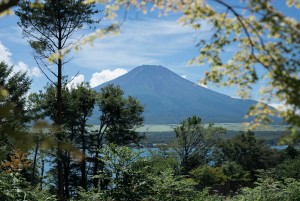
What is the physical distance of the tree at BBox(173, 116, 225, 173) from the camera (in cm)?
4556

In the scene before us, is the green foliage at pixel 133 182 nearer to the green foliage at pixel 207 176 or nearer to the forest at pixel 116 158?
the forest at pixel 116 158

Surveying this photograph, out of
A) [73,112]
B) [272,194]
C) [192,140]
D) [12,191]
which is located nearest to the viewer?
[12,191]

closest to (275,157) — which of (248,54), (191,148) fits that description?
(191,148)

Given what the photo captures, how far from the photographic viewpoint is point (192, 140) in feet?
152

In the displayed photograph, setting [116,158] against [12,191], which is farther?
[116,158]

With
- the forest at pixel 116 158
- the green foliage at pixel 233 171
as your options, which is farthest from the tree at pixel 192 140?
the green foliage at pixel 233 171

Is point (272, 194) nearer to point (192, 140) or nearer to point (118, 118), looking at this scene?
point (118, 118)

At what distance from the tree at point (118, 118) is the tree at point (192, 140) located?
9.03 metres

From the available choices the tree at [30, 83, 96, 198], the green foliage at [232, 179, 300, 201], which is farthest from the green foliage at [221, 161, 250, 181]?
the green foliage at [232, 179, 300, 201]

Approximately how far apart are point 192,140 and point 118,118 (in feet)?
40.3

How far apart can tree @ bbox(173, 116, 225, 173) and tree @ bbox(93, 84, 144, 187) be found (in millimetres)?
9032

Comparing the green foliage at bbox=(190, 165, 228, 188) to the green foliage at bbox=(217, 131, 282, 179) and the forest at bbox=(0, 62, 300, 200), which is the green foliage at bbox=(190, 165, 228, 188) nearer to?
the forest at bbox=(0, 62, 300, 200)

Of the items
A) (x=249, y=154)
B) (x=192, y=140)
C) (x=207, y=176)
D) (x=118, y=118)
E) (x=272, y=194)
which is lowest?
(x=207, y=176)

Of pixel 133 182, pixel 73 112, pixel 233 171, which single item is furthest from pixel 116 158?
pixel 233 171
